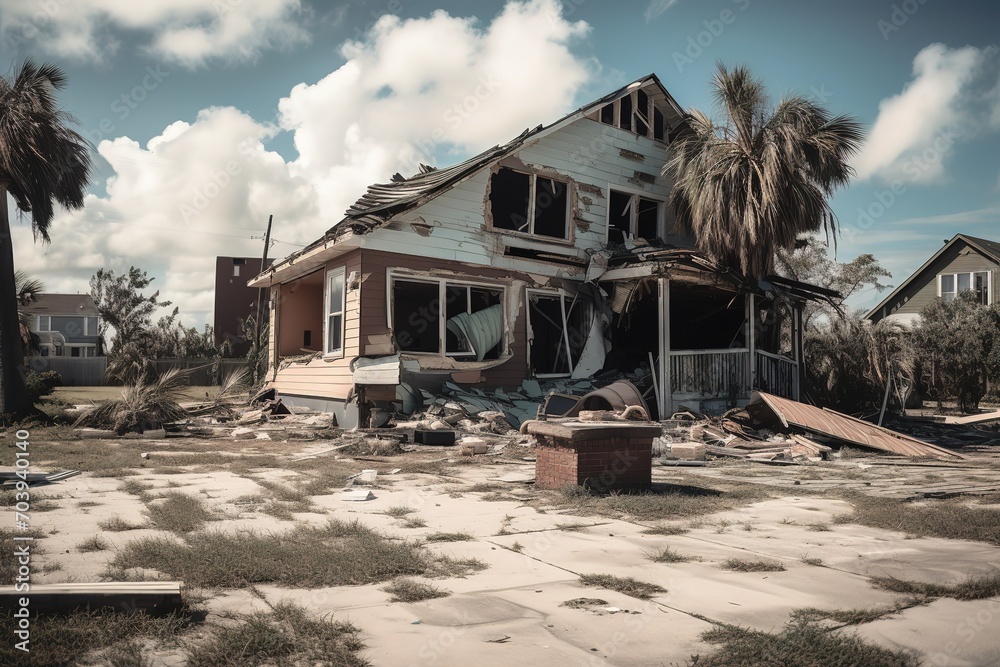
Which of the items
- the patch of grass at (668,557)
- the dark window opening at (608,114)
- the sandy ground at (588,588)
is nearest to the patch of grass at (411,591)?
the sandy ground at (588,588)

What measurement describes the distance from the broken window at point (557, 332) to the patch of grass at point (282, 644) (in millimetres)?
12918

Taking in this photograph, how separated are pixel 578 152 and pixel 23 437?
530 inches

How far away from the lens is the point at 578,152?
1655cm

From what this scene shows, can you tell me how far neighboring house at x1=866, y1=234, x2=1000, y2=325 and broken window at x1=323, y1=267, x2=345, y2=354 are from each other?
2839 cm

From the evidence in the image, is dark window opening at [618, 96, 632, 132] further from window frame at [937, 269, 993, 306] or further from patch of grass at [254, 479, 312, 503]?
window frame at [937, 269, 993, 306]

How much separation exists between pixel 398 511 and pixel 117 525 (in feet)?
6.78

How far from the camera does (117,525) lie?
4.88 meters

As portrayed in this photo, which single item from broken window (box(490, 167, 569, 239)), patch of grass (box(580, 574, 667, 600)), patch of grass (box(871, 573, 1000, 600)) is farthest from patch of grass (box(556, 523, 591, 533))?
broken window (box(490, 167, 569, 239))

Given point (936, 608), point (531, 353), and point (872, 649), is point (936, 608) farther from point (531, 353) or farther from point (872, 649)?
point (531, 353)

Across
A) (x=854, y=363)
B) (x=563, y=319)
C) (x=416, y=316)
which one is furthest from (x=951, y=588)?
(x=854, y=363)

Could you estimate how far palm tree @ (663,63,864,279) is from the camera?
13781 mm

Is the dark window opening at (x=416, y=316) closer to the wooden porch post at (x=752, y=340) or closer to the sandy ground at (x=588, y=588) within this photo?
the wooden porch post at (x=752, y=340)

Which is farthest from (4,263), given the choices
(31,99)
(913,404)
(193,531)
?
(913,404)

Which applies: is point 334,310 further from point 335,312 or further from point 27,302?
point 27,302
